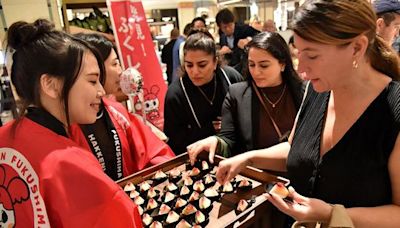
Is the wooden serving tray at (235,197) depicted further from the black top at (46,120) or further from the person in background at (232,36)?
the person in background at (232,36)

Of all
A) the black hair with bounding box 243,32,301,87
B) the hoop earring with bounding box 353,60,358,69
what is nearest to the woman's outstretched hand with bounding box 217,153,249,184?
the hoop earring with bounding box 353,60,358,69

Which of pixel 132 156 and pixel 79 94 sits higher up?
pixel 79 94

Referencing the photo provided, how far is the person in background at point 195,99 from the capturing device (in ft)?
5.84

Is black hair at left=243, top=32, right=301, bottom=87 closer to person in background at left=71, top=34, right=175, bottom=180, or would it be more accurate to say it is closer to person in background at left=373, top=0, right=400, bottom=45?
person in background at left=71, top=34, right=175, bottom=180

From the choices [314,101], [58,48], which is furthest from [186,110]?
[58,48]

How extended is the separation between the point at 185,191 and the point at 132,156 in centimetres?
37

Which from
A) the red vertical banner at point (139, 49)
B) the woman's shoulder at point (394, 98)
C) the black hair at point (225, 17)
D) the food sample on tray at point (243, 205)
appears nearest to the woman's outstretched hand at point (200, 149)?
the food sample on tray at point (243, 205)

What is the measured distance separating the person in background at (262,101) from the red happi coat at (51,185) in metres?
0.72

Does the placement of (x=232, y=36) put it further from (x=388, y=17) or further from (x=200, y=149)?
(x=200, y=149)

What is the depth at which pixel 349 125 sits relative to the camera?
83 cm

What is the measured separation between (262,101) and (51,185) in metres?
1.04

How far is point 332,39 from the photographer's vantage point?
77cm

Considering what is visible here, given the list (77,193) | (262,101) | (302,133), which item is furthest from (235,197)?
(262,101)

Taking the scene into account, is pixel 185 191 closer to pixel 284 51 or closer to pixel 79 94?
pixel 79 94
